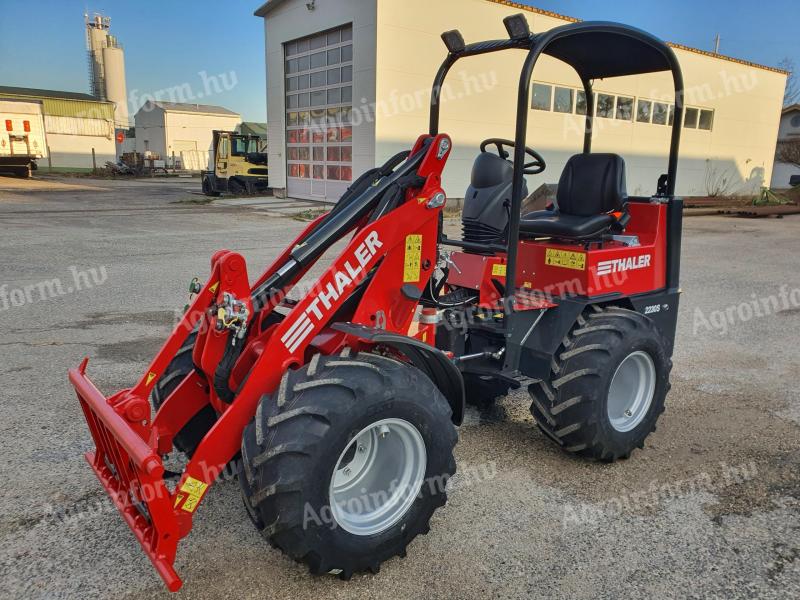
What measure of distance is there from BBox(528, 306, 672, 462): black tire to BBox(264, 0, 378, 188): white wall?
13.3 meters

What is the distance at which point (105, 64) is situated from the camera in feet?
198

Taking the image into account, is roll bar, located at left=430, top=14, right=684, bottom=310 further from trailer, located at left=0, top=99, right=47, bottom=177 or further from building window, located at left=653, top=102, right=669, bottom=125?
trailer, located at left=0, top=99, right=47, bottom=177

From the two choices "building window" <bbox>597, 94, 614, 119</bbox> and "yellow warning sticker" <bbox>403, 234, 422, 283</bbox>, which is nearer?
"yellow warning sticker" <bbox>403, 234, 422, 283</bbox>

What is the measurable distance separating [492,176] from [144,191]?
84.9 feet

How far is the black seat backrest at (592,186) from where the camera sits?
412cm

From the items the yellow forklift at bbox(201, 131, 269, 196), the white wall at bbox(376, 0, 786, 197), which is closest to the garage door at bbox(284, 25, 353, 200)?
the white wall at bbox(376, 0, 786, 197)

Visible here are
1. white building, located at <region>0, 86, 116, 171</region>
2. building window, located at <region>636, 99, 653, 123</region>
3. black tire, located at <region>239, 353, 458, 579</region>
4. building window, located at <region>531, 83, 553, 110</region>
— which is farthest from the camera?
white building, located at <region>0, 86, 116, 171</region>

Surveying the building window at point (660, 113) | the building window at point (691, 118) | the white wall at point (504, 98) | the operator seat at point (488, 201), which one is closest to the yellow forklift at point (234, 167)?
the white wall at point (504, 98)

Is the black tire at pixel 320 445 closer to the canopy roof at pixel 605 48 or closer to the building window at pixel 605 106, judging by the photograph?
the canopy roof at pixel 605 48

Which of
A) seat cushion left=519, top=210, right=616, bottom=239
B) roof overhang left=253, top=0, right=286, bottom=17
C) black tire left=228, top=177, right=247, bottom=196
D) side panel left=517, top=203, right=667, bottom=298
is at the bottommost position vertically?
black tire left=228, top=177, right=247, bottom=196

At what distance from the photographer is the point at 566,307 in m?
3.65

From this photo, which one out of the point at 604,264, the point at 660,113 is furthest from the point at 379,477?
the point at 660,113

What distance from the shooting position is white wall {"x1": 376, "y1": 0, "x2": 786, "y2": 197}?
53.4 feet

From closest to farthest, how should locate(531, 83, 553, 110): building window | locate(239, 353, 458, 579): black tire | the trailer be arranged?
locate(239, 353, 458, 579): black tire
locate(531, 83, 553, 110): building window
the trailer
